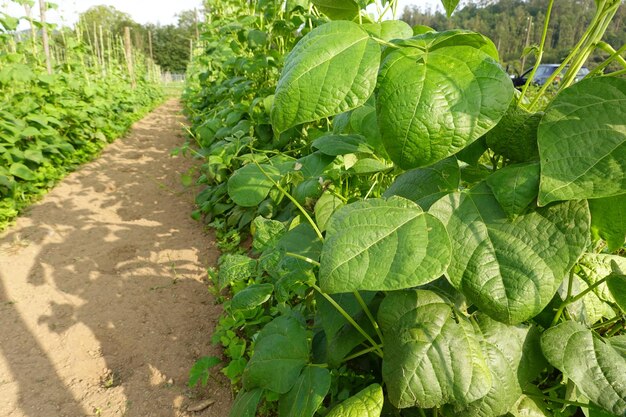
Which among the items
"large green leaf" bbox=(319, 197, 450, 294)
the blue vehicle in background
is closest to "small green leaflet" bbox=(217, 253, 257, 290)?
"large green leaf" bbox=(319, 197, 450, 294)

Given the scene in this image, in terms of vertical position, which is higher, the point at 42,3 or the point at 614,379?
the point at 42,3

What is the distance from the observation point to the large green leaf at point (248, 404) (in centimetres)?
108

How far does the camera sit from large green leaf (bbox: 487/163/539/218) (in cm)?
64

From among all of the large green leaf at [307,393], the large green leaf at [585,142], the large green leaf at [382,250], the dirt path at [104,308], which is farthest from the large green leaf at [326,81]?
the dirt path at [104,308]

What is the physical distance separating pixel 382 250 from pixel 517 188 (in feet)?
0.79

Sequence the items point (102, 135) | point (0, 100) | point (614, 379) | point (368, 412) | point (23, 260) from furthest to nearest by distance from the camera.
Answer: point (102, 135), point (0, 100), point (23, 260), point (368, 412), point (614, 379)

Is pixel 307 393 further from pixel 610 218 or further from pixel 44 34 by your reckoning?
pixel 44 34

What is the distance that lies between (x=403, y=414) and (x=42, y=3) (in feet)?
24.6

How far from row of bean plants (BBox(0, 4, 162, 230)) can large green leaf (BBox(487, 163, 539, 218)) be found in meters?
4.13

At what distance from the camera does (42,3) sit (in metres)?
6.06

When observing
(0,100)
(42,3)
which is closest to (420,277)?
(0,100)

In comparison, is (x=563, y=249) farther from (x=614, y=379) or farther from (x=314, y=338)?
(x=314, y=338)

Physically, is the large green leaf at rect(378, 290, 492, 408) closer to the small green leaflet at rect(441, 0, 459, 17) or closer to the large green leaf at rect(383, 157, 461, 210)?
the large green leaf at rect(383, 157, 461, 210)

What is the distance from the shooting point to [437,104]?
0.60 m
